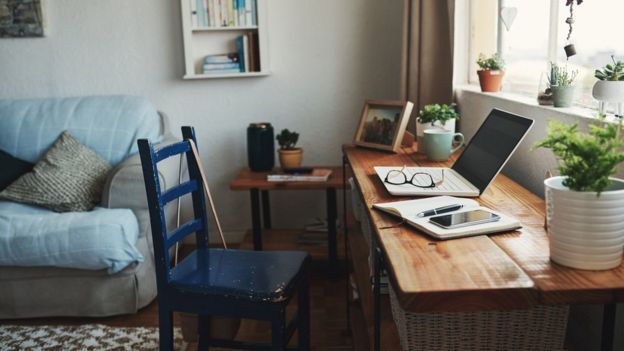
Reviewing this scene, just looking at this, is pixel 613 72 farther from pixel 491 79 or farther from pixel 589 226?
pixel 491 79

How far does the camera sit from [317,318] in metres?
2.64

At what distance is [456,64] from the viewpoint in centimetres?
287

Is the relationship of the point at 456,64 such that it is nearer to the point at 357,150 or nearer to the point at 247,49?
the point at 357,150

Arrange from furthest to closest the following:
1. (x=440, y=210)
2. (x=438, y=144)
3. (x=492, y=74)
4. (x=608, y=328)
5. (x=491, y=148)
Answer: (x=492, y=74)
(x=438, y=144)
(x=491, y=148)
(x=440, y=210)
(x=608, y=328)

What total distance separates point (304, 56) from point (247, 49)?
323 mm

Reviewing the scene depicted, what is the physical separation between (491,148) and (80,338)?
177cm

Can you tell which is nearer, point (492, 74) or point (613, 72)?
point (613, 72)

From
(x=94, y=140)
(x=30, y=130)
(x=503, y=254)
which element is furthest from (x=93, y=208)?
(x=503, y=254)

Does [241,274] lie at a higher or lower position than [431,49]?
lower

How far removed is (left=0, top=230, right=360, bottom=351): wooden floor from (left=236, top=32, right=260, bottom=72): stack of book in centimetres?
97

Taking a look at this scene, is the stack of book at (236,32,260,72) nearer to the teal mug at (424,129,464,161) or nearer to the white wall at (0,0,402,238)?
the white wall at (0,0,402,238)

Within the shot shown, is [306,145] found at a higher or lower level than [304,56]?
lower

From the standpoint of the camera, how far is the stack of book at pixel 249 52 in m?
3.33

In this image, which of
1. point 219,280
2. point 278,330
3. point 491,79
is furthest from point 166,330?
point 491,79
